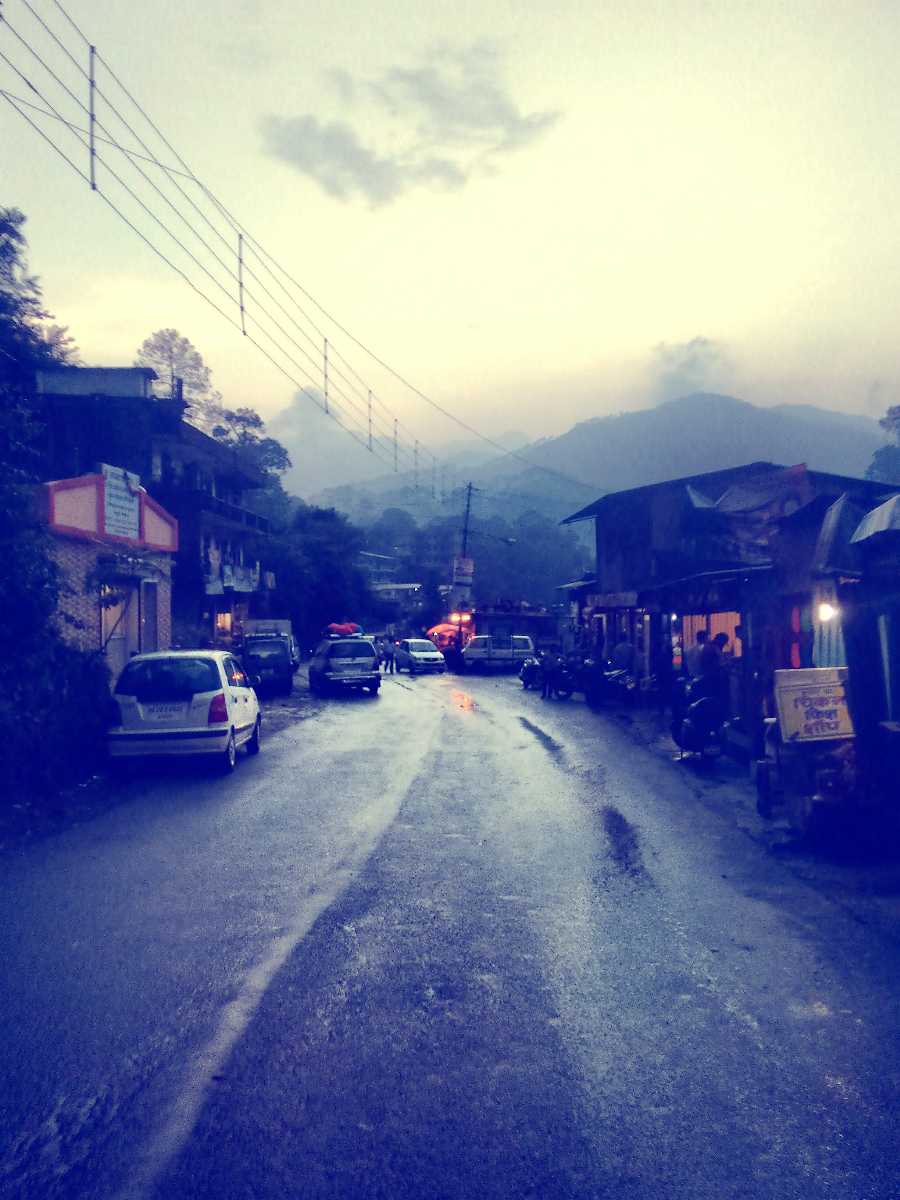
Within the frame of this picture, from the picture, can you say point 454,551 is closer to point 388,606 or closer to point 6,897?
point 388,606

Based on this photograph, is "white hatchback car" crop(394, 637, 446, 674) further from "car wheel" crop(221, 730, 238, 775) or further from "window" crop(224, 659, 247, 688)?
"car wheel" crop(221, 730, 238, 775)

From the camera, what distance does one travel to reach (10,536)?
11695mm

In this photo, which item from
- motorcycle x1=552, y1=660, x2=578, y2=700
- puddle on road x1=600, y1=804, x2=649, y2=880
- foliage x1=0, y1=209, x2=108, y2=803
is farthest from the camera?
motorcycle x1=552, y1=660, x2=578, y2=700

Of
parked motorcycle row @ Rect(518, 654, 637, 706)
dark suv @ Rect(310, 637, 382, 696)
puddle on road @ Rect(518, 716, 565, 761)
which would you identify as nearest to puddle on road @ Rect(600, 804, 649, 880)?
puddle on road @ Rect(518, 716, 565, 761)

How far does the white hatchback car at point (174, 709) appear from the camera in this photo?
497 inches

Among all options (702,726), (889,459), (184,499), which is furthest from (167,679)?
(889,459)

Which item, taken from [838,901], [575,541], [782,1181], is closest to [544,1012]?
[782,1181]

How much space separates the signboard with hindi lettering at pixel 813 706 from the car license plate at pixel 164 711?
7.60 meters

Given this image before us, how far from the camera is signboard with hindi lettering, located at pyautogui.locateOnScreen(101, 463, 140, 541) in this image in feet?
69.4

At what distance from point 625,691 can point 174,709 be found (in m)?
16.8

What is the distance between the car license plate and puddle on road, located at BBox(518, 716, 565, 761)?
5.85 meters

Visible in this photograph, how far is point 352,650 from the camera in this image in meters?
30.3

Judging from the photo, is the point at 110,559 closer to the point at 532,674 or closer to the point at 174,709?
the point at 174,709

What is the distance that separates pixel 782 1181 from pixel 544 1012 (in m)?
1.65
